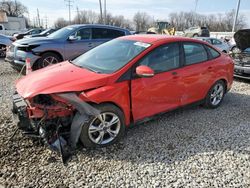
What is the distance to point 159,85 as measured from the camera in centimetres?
393

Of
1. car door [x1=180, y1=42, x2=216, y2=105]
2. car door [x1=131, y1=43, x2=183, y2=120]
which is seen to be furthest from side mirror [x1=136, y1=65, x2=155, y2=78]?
car door [x1=180, y1=42, x2=216, y2=105]

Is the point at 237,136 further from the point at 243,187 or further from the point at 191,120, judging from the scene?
the point at 243,187

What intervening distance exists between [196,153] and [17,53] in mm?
6164

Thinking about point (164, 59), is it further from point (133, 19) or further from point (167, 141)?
point (133, 19)

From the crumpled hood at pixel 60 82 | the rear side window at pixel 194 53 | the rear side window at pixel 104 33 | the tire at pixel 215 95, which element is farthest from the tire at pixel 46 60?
the tire at pixel 215 95

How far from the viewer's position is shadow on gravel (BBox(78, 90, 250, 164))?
3.38 m

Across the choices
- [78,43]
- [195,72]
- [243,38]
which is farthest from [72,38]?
[243,38]

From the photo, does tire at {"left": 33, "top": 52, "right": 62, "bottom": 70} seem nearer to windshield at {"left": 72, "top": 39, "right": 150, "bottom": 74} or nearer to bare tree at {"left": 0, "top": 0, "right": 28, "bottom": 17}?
windshield at {"left": 72, "top": 39, "right": 150, "bottom": 74}

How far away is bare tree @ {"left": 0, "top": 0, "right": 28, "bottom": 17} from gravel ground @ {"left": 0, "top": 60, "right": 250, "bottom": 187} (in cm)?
9316

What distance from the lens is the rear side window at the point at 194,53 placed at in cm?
448

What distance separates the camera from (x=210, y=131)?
4.15m

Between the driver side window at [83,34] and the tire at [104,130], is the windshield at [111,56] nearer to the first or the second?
the tire at [104,130]

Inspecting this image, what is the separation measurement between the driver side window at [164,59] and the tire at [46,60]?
4.54 m

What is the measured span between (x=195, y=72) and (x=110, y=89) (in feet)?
6.25
